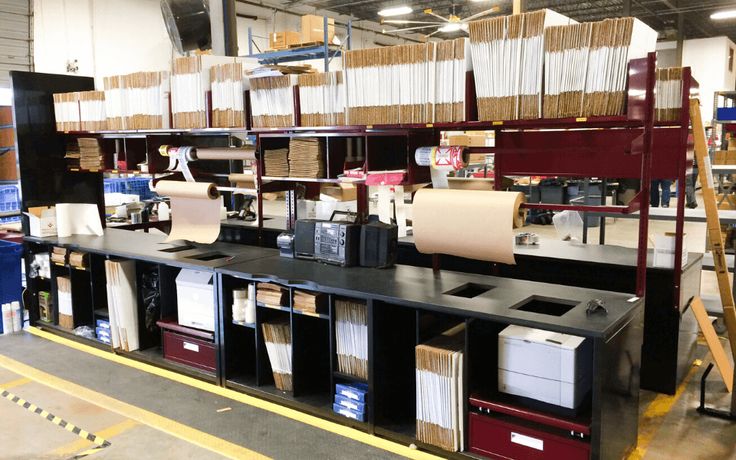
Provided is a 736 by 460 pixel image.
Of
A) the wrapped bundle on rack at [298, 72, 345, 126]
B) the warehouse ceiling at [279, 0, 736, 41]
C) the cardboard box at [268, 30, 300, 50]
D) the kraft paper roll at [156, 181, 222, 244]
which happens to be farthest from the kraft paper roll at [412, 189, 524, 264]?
the warehouse ceiling at [279, 0, 736, 41]

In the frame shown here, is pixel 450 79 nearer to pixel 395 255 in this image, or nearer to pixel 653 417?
pixel 395 255

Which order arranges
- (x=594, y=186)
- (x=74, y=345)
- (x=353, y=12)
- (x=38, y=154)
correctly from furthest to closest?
(x=353, y=12), (x=594, y=186), (x=38, y=154), (x=74, y=345)

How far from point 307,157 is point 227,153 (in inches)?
29.7

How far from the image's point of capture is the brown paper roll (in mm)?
4301

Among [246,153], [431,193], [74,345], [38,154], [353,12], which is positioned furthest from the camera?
[353,12]

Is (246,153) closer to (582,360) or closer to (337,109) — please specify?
(337,109)

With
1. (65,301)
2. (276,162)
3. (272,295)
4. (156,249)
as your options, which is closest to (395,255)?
(272,295)

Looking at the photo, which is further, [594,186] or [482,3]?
[482,3]

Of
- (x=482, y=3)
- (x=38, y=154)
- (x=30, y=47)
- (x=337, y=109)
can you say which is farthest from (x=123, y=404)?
(x=482, y=3)

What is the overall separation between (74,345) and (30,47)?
8212 mm

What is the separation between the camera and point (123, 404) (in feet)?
12.3

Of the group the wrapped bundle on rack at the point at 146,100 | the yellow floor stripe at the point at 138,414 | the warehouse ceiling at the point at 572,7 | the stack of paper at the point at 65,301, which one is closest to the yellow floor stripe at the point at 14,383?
the yellow floor stripe at the point at 138,414

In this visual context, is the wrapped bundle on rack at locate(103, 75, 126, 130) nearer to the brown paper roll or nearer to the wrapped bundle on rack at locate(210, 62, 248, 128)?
the brown paper roll

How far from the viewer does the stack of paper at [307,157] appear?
4016 millimetres
